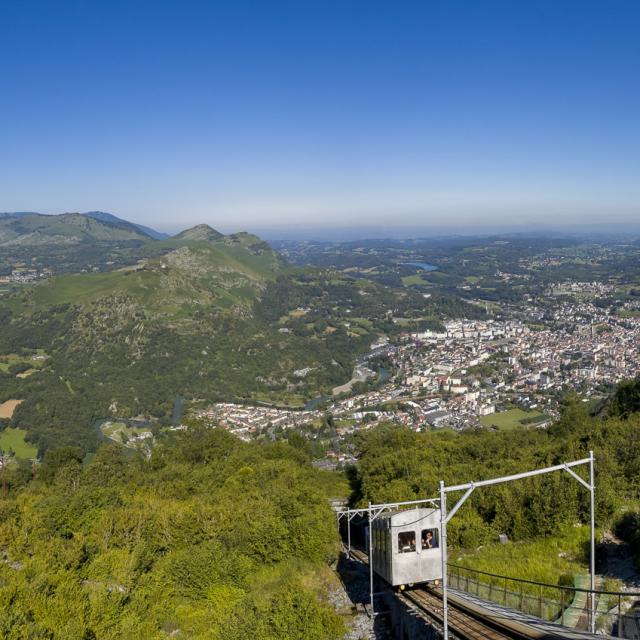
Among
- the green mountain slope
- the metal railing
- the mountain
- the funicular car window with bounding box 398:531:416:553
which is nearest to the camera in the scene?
the metal railing

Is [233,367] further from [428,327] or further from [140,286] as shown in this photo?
[428,327]

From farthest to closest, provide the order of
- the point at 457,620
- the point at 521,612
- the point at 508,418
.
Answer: the point at 508,418 < the point at 521,612 < the point at 457,620

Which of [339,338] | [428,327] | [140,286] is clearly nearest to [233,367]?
[339,338]

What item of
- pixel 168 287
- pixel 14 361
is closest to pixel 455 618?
pixel 14 361

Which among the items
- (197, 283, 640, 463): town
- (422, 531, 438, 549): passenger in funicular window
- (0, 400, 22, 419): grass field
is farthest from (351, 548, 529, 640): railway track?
(0, 400, 22, 419): grass field

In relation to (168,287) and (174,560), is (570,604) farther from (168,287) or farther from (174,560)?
(168,287)

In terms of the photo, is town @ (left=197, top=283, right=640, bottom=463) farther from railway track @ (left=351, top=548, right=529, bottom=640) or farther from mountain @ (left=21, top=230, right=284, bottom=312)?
mountain @ (left=21, top=230, right=284, bottom=312)
